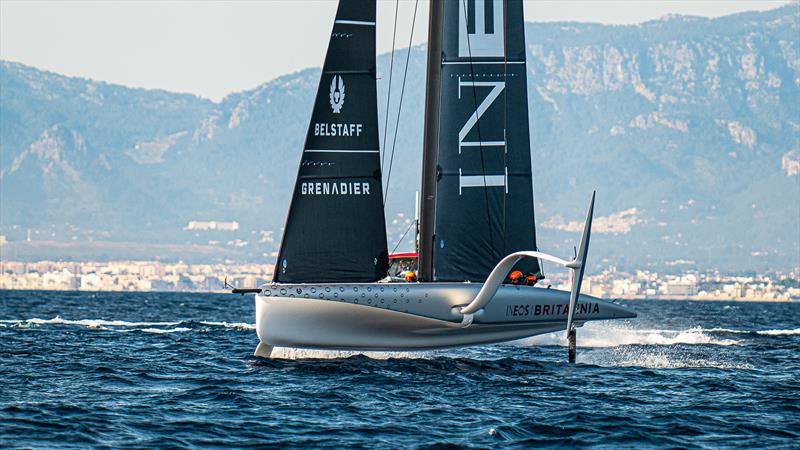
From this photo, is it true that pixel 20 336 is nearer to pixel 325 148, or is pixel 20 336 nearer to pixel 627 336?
pixel 325 148

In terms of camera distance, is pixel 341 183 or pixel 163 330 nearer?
pixel 341 183

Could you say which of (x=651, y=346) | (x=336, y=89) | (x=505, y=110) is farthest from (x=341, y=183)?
(x=651, y=346)

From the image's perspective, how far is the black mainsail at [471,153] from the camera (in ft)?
119

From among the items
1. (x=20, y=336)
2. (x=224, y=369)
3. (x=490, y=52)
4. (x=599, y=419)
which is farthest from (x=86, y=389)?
(x=20, y=336)

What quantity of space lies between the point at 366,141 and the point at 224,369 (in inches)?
266

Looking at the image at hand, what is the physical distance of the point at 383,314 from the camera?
34.7 metres

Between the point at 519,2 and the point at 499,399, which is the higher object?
the point at 519,2

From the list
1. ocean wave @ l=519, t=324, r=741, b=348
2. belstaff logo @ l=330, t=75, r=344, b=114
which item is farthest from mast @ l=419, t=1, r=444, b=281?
ocean wave @ l=519, t=324, r=741, b=348

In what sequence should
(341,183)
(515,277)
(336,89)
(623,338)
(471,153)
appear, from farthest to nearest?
(623,338) < (515,277) < (471,153) < (336,89) < (341,183)

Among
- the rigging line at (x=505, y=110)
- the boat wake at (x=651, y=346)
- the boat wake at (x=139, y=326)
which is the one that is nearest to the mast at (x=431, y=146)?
the rigging line at (x=505, y=110)

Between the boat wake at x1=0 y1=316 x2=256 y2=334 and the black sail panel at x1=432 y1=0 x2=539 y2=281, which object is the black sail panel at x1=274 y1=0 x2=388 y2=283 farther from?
the boat wake at x1=0 y1=316 x2=256 y2=334

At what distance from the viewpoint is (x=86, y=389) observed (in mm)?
30453

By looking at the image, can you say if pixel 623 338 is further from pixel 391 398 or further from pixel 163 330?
pixel 391 398

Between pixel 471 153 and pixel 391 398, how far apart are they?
9202 millimetres
